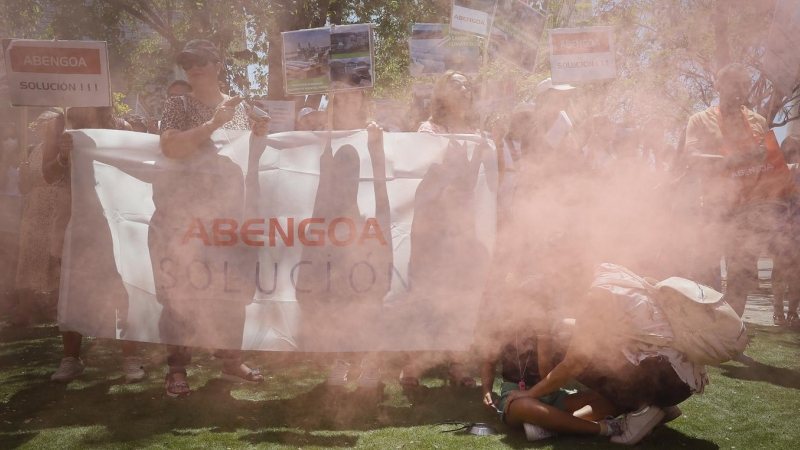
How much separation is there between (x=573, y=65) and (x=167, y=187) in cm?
343

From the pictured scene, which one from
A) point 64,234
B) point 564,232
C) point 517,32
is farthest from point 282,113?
point 564,232

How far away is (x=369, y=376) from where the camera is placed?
12.6 feet

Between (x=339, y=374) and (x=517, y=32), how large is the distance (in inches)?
119

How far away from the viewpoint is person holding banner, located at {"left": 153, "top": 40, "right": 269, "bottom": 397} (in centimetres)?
369

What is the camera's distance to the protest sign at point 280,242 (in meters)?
3.70

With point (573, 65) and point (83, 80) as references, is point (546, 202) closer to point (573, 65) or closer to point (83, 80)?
point (573, 65)

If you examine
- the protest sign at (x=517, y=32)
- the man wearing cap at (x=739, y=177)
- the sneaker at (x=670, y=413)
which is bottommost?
the sneaker at (x=670, y=413)

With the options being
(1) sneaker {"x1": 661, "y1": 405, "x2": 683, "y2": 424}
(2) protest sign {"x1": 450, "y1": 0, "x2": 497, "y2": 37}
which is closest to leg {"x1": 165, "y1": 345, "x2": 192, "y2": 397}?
(1) sneaker {"x1": 661, "y1": 405, "x2": 683, "y2": 424}

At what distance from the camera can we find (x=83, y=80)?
427cm

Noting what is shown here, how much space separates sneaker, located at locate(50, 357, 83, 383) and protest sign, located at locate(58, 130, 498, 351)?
0.34 m

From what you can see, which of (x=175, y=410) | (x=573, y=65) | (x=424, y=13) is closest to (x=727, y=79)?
(x=573, y=65)

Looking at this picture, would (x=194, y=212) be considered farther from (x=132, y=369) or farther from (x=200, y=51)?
(x=132, y=369)

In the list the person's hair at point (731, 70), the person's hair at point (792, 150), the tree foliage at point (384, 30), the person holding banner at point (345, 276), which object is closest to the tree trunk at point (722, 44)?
the tree foliage at point (384, 30)

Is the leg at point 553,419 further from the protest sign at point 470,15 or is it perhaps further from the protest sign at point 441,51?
the protest sign at point 441,51
